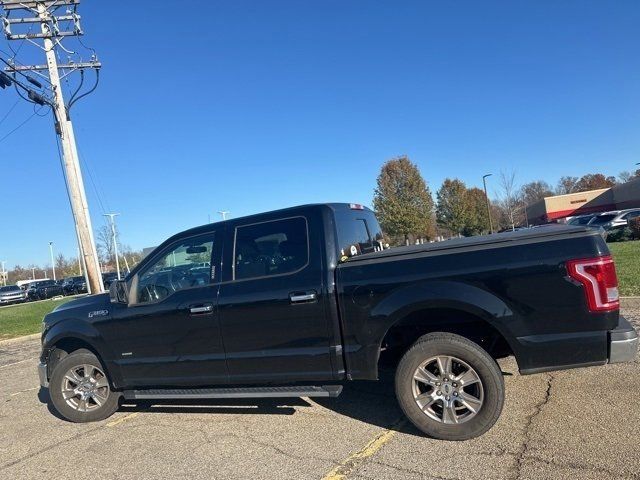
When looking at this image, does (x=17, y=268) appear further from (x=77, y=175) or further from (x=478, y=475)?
(x=478, y=475)

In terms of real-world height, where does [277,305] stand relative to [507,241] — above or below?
below

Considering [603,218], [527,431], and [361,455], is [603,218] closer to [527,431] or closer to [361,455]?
[527,431]

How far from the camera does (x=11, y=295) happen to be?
142 ft

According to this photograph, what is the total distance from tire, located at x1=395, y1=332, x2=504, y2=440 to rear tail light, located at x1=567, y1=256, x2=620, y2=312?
866 mm

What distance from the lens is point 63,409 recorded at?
5.38 meters

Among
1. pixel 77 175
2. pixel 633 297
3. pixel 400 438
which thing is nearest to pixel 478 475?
pixel 400 438

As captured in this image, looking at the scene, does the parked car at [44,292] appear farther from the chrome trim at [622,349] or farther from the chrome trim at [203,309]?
the chrome trim at [622,349]

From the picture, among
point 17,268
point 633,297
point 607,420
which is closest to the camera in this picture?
point 607,420

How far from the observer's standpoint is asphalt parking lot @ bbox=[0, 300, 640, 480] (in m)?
3.55

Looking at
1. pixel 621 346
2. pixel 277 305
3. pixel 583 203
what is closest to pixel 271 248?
pixel 277 305

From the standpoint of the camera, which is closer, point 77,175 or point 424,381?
point 424,381

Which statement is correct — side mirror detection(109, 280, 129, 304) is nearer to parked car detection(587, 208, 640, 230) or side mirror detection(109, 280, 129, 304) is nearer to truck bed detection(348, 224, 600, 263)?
truck bed detection(348, 224, 600, 263)

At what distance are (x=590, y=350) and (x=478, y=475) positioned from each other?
4.06 feet

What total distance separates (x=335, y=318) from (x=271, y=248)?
946mm
